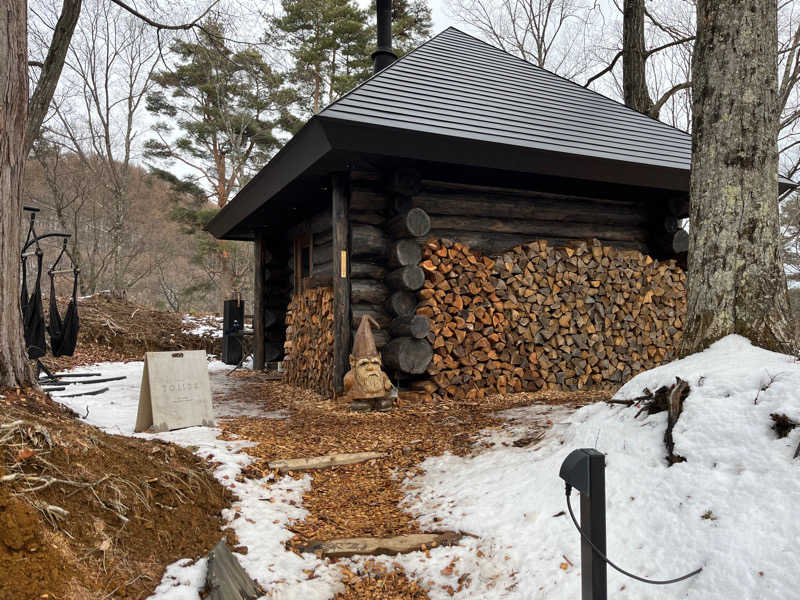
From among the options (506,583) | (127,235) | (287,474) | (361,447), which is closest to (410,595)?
(506,583)

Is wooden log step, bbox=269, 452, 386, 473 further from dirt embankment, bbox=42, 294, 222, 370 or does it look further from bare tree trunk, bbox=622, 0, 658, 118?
bare tree trunk, bbox=622, 0, 658, 118

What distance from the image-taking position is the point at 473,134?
5.26 metres

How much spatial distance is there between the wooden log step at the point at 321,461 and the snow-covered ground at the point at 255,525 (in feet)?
0.43

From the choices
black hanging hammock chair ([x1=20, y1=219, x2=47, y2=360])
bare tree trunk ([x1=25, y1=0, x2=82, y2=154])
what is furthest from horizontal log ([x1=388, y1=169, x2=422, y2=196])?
bare tree trunk ([x1=25, y1=0, x2=82, y2=154])

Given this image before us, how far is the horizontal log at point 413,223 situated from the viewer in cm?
555

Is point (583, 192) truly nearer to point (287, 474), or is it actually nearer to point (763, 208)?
point (763, 208)

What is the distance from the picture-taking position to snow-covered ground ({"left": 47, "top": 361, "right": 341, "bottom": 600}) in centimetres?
201

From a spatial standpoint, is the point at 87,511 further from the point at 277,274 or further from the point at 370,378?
the point at 277,274

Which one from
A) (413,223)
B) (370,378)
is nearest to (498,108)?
(413,223)

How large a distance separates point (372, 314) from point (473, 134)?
2158 mm

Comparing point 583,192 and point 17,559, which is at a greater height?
point 583,192

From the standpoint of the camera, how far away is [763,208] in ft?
9.93

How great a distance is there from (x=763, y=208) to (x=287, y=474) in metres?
3.28

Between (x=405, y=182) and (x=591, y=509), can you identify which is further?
(x=405, y=182)
